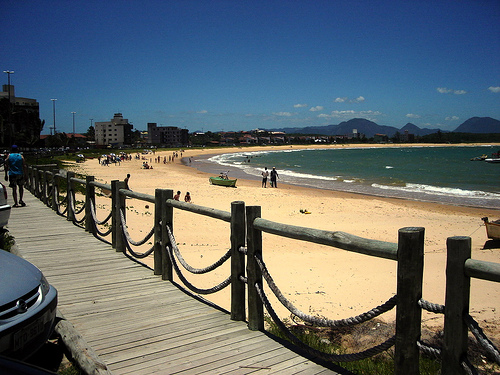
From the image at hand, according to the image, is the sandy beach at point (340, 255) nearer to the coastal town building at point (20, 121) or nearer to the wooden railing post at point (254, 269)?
the wooden railing post at point (254, 269)

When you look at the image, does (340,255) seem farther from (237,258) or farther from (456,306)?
(456,306)

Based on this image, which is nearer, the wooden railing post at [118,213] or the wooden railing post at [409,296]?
the wooden railing post at [409,296]

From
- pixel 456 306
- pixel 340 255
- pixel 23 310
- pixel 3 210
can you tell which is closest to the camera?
pixel 456 306

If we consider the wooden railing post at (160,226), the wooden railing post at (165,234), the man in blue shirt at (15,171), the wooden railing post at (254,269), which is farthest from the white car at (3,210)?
the man in blue shirt at (15,171)

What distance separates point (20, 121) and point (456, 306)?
116541mm

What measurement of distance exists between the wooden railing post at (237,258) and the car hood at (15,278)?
6.09ft

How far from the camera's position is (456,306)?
2510 mm

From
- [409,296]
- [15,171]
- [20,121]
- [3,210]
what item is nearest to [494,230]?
[409,296]

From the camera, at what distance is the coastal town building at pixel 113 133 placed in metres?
163

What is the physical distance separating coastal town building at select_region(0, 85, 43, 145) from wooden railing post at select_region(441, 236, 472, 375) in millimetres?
65492

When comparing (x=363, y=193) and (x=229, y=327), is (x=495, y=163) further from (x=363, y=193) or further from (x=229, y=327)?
(x=229, y=327)

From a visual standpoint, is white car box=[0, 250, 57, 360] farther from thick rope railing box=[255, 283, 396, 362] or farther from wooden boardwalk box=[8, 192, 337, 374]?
thick rope railing box=[255, 283, 396, 362]

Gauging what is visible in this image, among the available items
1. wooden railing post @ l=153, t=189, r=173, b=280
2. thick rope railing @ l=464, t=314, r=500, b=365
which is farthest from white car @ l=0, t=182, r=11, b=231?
thick rope railing @ l=464, t=314, r=500, b=365

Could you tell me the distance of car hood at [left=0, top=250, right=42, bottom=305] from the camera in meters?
3.28
